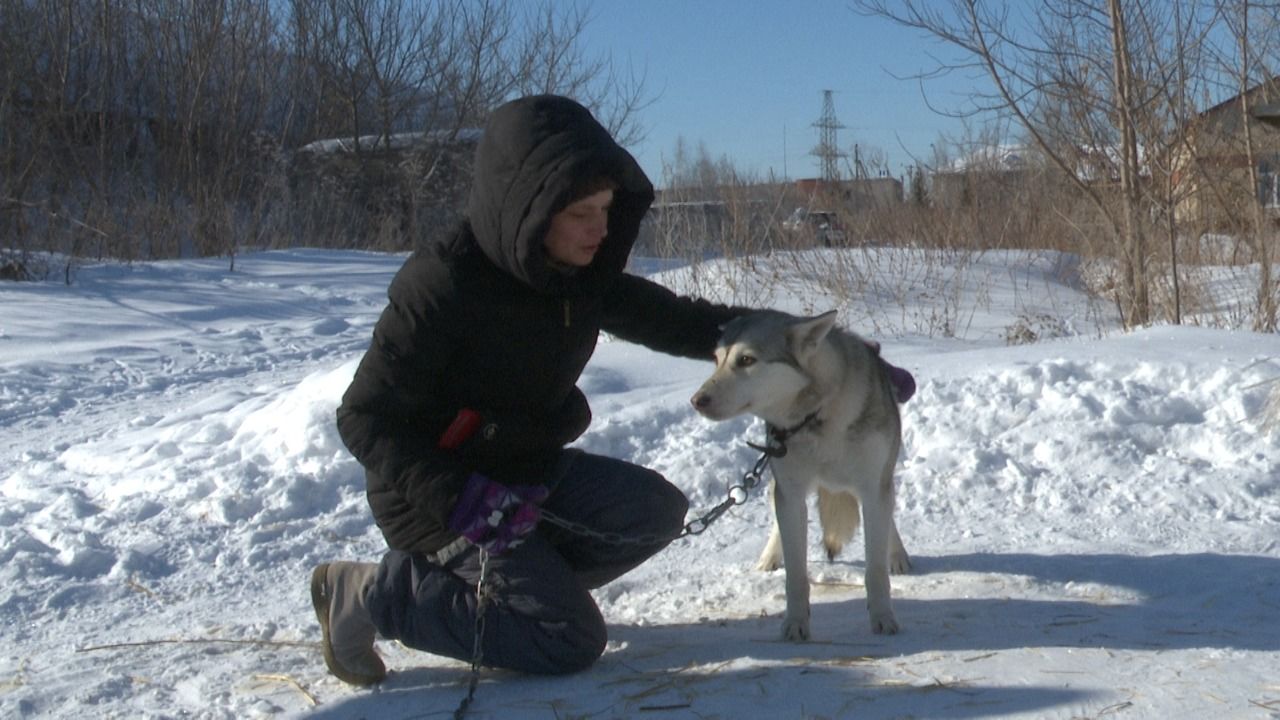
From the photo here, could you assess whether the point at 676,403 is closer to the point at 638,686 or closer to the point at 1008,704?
the point at 638,686

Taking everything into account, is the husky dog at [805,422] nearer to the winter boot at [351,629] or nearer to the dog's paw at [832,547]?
the dog's paw at [832,547]

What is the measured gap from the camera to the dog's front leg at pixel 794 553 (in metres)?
3.20

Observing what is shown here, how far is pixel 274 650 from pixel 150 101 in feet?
59.4

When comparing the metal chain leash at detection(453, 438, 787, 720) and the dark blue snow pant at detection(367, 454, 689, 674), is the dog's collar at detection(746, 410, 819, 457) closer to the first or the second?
the metal chain leash at detection(453, 438, 787, 720)

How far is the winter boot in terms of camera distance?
2.92 meters

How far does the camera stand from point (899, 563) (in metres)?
3.78

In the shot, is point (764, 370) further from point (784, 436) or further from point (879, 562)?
point (879, 562)

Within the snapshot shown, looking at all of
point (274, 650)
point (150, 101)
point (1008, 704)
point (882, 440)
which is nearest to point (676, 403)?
point (882, 440)

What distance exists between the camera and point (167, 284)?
35.2ft

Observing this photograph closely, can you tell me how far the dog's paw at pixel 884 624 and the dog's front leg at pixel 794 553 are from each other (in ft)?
0.62

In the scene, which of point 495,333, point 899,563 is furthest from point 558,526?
point 899,563

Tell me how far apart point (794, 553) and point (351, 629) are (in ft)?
3.99

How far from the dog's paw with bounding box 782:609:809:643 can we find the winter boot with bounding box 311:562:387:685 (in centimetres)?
108

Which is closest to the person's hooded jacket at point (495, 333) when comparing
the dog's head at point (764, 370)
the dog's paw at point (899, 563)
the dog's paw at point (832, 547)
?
the dog's head at point (764, 370)
